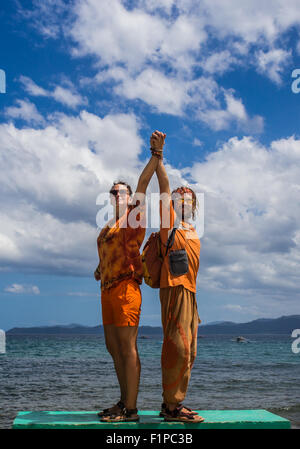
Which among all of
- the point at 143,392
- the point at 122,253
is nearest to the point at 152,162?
the point at 122,253

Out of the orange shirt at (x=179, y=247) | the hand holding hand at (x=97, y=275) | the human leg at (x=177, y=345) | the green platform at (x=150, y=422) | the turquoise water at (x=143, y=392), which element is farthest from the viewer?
the turquoise water at (x=143, y=392)

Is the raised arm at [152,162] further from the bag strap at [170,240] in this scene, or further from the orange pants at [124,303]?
the orange pants at [124,303]

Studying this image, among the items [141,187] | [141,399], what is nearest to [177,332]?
[141,187]

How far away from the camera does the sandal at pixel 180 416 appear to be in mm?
4051

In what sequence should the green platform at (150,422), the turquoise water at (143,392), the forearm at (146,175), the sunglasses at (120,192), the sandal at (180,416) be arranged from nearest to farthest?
Result: the green platform at (150,422), the sandal at (180,416), the forearm at (146,175), the sunglasses at (120,192), the turquoise water at (143,392)

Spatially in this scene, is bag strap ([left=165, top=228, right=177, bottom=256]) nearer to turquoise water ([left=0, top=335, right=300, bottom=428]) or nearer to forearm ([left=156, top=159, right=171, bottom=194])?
forearm ([left=156, top=159, right=171, bottom=194])

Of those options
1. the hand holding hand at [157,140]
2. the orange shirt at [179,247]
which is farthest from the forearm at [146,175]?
the orange shirt at [179,247]

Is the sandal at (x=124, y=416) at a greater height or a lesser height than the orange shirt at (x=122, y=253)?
lesser

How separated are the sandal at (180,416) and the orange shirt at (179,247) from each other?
1.09m

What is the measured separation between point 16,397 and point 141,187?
37.6ft

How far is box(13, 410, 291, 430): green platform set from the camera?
153 inches

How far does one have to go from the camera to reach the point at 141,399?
534 inches

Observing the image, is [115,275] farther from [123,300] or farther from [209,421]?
[209,421]

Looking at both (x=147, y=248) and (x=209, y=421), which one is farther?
(x=147, y=248)
